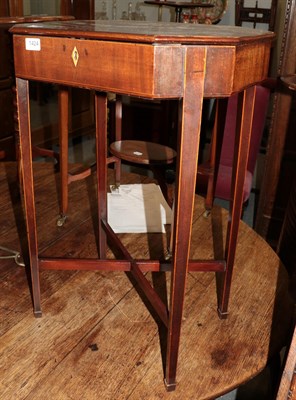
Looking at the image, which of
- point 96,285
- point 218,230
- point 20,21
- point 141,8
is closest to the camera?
point 96,285

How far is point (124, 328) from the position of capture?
3.59 ft

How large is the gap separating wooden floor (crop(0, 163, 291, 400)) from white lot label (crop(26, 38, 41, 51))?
0.63 m

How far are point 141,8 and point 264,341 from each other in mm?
4826

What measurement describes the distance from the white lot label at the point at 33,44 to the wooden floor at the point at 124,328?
0.63m

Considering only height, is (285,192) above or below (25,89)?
below

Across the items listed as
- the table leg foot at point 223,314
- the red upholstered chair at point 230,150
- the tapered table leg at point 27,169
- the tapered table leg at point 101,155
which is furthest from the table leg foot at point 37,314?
the red upholstered chair at point 230,150

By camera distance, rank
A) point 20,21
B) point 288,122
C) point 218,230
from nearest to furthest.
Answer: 1. point 20,21
2. point 218,230
3. point 288,122

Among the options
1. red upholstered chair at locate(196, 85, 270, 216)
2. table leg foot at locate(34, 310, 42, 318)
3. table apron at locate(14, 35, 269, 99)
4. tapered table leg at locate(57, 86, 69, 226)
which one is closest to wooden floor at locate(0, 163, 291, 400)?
table leg foot at locate(34, 310, 42, 318)

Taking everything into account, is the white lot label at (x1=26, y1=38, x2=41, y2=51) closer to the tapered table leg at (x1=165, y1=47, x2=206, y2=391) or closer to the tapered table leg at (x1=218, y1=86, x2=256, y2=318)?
the tapered table leg at (x1=165, y1=47, x2=206, y2=391)

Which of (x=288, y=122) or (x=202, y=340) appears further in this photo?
(x=288, y=122)

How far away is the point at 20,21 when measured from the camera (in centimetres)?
143

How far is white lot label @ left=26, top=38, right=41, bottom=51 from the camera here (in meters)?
0.86

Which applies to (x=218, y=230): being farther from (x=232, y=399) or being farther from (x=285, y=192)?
(x=285, y=192)

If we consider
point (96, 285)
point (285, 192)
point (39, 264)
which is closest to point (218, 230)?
point (96, 285)
